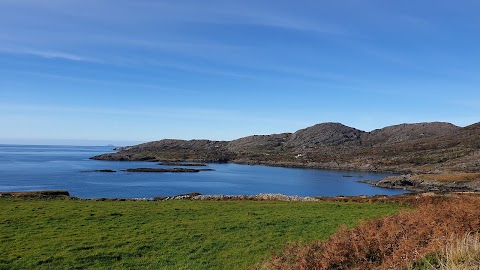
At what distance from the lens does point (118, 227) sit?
2609cm

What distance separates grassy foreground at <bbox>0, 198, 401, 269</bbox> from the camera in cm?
1836

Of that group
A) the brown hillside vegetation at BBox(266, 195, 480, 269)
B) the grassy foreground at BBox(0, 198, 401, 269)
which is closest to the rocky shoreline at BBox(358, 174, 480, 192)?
the grassy foreground at BBox(0, 198, 401, 269)

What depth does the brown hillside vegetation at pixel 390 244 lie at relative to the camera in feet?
34.6

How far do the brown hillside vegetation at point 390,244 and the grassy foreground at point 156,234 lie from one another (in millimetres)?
5597

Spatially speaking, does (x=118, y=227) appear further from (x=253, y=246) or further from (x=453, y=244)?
(x=453, y=244)

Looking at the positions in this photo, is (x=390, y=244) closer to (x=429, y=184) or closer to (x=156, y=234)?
(x=156, y=234)

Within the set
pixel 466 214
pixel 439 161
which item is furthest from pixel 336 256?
pixel 439 161

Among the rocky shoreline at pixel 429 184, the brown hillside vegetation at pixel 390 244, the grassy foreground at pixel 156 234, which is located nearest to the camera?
the brown hillside vegetation at pixel 390 244

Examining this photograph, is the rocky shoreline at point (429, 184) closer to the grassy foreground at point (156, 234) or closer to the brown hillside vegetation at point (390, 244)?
the grassy foreground at point (156, 234)

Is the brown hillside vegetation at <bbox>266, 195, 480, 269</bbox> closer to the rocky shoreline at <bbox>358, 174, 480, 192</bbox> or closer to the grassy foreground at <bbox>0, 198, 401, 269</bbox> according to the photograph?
the grassy foreground at <bbox>0, 198, 401, 269</bbox>

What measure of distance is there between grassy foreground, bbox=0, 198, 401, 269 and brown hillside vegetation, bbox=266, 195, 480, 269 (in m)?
5.60

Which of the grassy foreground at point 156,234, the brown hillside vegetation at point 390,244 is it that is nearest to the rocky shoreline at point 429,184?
the grassy foreground at point 156,234

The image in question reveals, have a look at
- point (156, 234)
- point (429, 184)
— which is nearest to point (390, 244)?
point (156, 234)

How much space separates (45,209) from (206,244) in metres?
21.3
